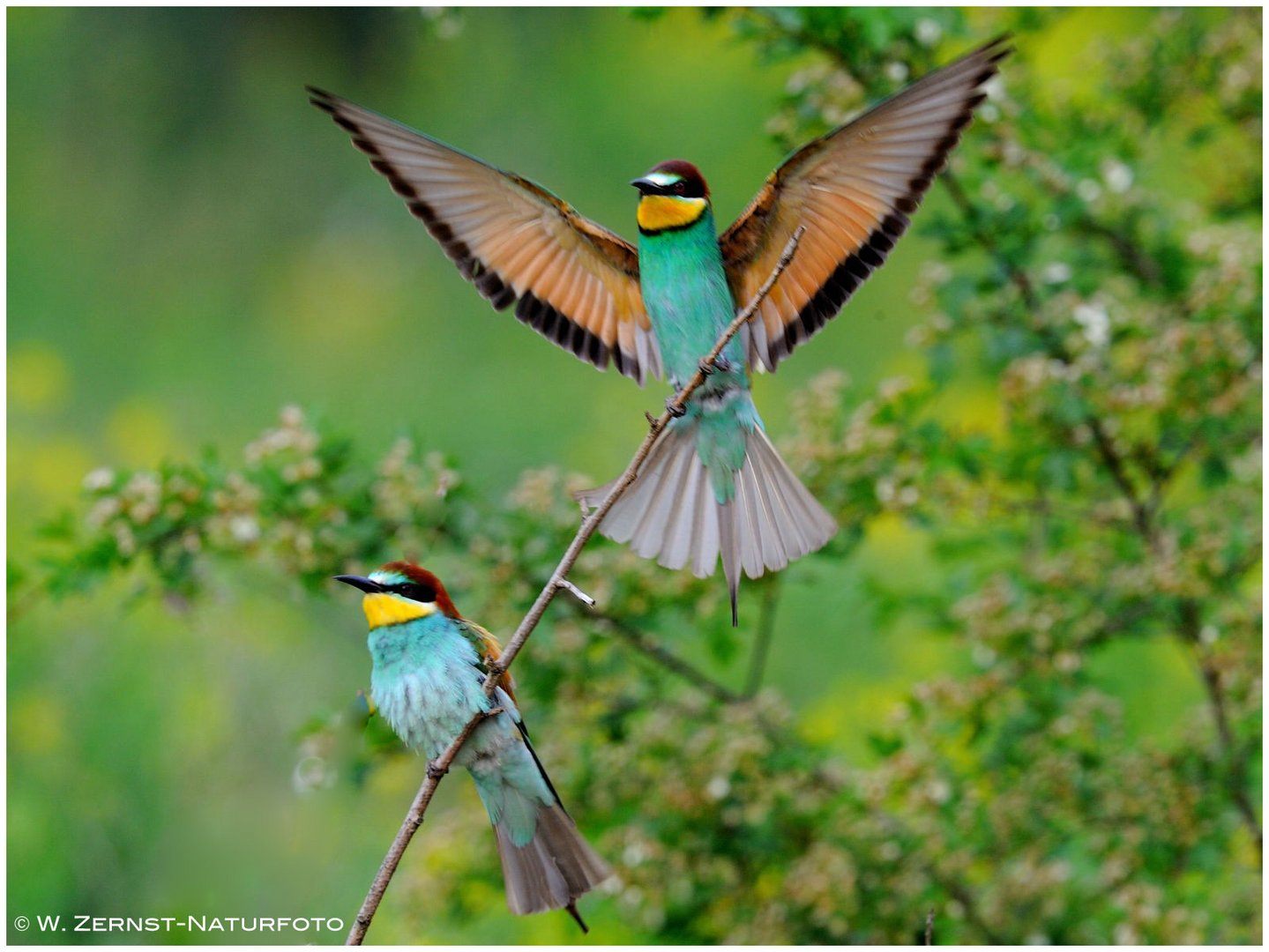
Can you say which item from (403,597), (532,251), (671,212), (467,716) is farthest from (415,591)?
(671,212)

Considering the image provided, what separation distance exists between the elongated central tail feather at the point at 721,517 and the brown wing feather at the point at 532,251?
0.17 meters

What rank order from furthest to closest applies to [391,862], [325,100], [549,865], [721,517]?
[721,517]
[549,865]
[325,100]
[391,862]

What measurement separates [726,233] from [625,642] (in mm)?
704

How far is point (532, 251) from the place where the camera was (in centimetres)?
190

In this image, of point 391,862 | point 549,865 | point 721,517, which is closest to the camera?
point 391,862

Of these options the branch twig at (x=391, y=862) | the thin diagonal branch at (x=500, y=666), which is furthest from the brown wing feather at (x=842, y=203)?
the branch twig at (x=391, y=862)

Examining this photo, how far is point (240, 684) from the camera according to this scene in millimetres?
3523

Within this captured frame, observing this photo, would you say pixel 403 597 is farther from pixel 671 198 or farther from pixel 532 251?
pixel 671 198

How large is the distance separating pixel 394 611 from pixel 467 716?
14 centimetres

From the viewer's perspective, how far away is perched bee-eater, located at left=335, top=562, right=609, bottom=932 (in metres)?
1.67

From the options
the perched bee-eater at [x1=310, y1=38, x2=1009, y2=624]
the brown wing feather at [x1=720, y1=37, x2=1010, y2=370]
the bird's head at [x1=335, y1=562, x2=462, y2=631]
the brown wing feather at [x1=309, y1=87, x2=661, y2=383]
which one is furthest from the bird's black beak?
the brown wing feather at [x1=720, y1=37, x2=1010, y2=370]

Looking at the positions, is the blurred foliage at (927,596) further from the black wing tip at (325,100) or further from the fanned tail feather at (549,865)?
the black wing tip at (325,100)

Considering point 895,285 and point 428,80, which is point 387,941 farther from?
point 428,80

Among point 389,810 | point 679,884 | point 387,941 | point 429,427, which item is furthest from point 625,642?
point 429,427
